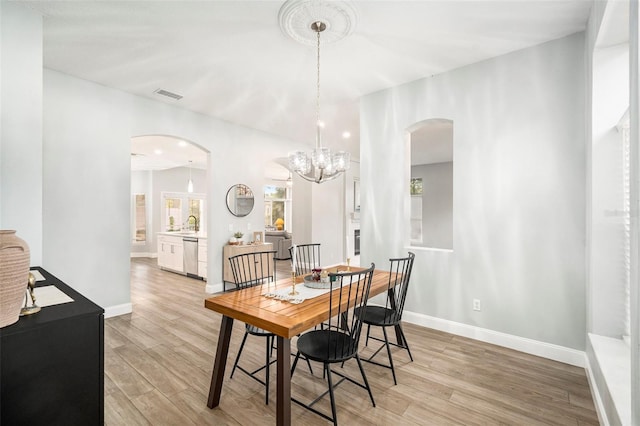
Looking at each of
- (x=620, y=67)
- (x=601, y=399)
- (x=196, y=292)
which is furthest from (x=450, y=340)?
(x=196, y=292)

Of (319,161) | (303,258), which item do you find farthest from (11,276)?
(303,258)

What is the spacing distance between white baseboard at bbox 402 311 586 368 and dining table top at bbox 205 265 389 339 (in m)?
1.43

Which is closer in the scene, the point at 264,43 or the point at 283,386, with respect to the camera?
the point at 283,386

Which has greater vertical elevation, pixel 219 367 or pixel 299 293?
pixel 299 293

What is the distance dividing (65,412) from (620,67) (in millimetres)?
3568

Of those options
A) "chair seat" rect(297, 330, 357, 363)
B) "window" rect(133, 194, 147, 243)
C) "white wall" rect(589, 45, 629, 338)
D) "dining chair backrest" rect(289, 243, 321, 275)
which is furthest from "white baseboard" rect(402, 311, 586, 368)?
"window" rect(133, 194, 147, 243)

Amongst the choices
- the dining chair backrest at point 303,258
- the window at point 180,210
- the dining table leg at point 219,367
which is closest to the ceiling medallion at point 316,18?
the dining chair backrest at point 303,258

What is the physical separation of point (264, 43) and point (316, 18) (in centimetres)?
61

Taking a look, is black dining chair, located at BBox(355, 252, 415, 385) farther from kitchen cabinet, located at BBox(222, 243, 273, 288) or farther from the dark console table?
kitchen cabinet, located at BBox(222, 243, 273, 288)

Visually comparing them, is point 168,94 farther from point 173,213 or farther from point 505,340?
point 173,213

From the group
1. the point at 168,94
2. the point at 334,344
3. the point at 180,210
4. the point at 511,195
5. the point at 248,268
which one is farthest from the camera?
the point at 180,210

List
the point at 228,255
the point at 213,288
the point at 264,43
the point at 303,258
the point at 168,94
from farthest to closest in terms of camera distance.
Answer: the point at 228,255 → the point at 213,288 → the point at 303,258 → the point at 168,94 → the point at 264,43

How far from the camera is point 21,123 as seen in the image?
2.24 meters

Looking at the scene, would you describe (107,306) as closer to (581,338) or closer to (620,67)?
(581,338)
